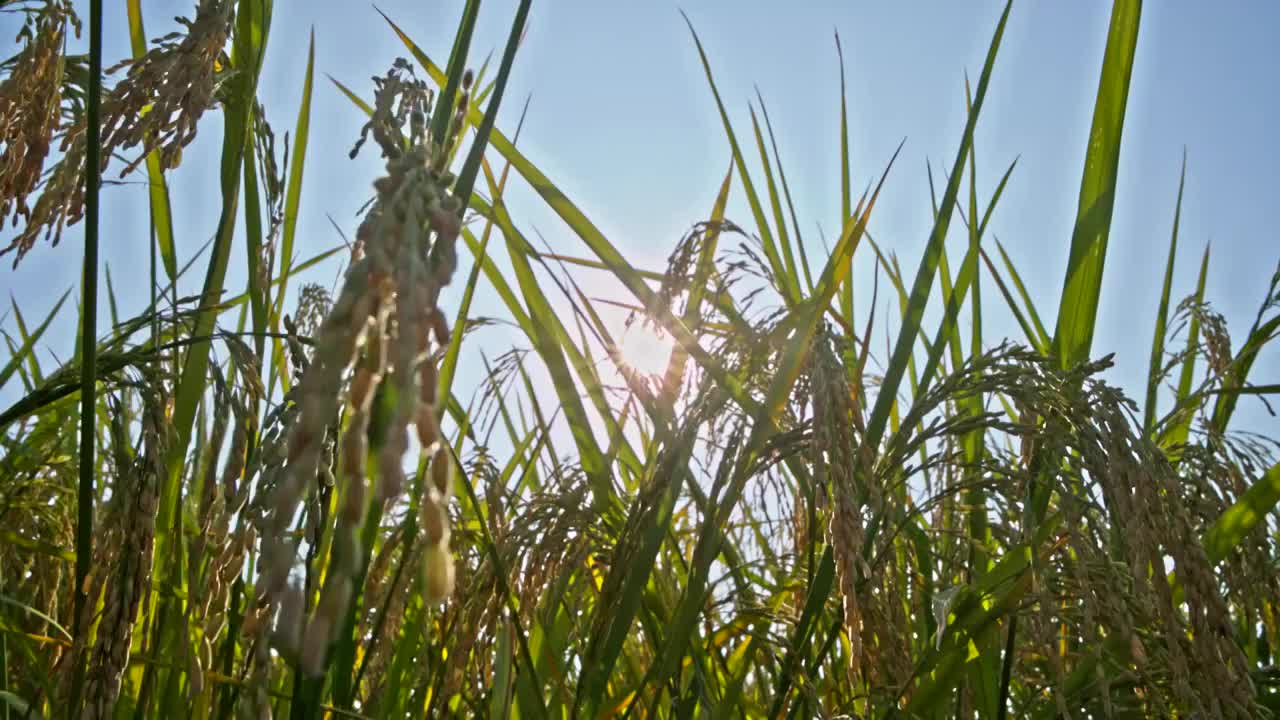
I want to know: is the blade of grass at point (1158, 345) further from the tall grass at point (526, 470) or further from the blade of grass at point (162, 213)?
the blade of grass at point (162, 213)

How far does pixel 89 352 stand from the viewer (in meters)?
1.16

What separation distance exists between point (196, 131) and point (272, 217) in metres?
0.17

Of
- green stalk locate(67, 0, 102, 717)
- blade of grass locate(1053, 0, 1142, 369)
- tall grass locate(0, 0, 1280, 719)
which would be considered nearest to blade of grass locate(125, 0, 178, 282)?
tall grass locate(0, 0, 1280, 719)

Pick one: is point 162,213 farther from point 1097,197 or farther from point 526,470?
point 1097,197

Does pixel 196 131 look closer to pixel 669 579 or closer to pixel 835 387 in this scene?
pixel 835 387

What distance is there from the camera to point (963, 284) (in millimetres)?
1923

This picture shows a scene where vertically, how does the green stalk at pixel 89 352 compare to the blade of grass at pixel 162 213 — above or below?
below

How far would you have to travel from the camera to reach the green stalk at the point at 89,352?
1.15 meters

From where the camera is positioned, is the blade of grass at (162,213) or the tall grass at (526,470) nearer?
the tall grass at (526,470)

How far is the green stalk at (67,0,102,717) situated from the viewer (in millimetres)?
1151

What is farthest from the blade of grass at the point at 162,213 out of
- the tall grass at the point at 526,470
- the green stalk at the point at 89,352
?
the green stalk at the point at 89,352

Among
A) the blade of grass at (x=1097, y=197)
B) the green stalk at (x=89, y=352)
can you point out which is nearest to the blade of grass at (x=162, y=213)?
the green stalk at (x=89, y=352)

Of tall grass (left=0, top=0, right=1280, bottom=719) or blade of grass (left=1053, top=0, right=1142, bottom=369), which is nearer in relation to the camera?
tall grass (left=0, top=0, right=1280, bottom=719)

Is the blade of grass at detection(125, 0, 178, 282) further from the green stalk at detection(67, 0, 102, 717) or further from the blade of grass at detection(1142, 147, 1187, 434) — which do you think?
the blade of grass at detection(1142, 147, 1187, 434)
